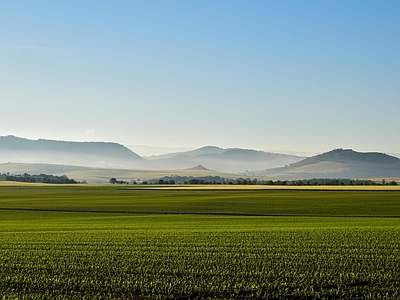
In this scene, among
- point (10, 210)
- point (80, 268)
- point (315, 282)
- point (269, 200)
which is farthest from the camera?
→ point (269, 200)

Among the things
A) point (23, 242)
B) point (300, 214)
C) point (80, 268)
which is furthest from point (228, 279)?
point (300, 214)

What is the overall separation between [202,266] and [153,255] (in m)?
3.31

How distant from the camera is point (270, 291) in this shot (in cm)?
1684

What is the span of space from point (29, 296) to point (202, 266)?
647cm

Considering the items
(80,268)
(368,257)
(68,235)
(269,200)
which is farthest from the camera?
(269,200)

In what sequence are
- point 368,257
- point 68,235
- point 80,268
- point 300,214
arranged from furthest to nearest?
point 300,214, point 68,235, point 368,257, point 80,268

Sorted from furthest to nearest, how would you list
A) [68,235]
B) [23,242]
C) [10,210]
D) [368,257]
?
[10,210] < [68,235] < [23,242] < [368,257]

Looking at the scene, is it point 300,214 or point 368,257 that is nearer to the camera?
point 368,257

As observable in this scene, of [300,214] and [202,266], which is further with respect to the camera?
[300,214]

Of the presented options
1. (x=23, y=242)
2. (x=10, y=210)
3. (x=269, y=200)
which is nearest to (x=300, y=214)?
(x=269, y=200)

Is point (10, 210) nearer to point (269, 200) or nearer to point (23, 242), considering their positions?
point (269, 200)

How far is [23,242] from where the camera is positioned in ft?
92.6

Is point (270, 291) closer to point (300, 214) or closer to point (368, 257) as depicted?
point (368, 257)

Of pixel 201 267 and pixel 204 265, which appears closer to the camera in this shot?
pixel 201 267
